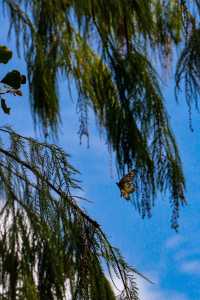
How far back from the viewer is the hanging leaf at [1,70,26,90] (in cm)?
119

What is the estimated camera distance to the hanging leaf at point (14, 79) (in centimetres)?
119

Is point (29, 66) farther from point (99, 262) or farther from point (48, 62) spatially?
point (99, 262)

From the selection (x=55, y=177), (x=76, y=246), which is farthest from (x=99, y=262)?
(x=55, y=177)

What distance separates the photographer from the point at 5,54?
1147 millimetres

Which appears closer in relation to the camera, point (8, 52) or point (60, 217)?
point (8, 52)

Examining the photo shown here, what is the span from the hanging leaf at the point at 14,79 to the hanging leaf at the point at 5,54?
39 mm

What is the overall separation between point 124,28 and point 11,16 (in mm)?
208

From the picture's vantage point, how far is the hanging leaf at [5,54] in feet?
3.76

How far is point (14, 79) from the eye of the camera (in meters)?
1.19

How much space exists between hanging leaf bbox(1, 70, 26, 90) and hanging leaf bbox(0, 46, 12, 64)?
39 millimetres

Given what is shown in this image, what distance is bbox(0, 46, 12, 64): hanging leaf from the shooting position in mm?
1147

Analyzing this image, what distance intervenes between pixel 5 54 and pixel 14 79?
6cm

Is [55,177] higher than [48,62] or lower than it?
lower

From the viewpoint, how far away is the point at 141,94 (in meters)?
1.22
